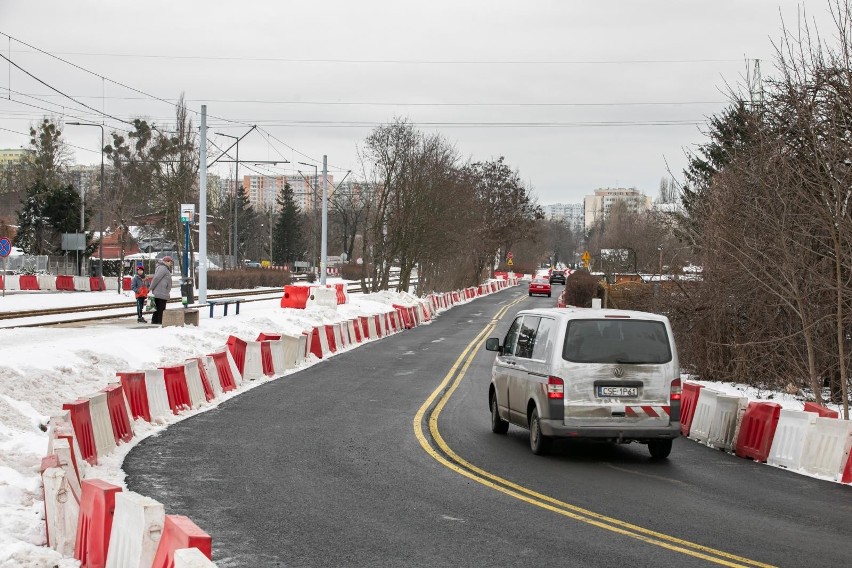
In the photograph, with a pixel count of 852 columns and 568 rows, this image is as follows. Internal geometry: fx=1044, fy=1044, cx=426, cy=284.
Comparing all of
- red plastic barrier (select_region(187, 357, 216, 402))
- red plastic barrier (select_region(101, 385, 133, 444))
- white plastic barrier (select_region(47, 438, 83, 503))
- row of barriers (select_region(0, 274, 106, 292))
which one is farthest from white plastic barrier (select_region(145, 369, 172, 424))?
row of barriers (select_region(0, 274, 106, 292))

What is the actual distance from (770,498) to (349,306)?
35.3 meters

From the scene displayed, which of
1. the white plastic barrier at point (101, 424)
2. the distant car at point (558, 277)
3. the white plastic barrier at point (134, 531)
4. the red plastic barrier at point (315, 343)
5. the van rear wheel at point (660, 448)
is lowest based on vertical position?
the distant car at point (558, 277)

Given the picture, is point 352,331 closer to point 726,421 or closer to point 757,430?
point 726,421

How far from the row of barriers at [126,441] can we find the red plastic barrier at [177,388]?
16mm

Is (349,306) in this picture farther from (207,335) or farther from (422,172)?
(207,335)

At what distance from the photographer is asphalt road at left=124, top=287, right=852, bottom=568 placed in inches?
309

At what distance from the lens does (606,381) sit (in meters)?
12.4

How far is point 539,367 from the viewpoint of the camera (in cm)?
1302

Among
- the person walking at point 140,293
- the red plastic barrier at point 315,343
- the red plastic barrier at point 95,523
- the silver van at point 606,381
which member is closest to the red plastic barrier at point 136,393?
the silver van at point 606,381

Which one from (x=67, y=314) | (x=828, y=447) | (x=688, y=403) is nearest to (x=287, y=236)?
(x=67, y=314)

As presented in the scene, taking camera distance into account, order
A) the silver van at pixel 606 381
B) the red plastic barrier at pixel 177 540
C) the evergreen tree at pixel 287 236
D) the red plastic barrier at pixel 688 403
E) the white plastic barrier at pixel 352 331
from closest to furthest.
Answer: the red plastic barrier at pixel 177 540
the silver van at pixel 606 381
the red plastic barrier at pixel 688 403
the white plastic barrier at pixel 352 331
the evergreen tree at pixel 287 236

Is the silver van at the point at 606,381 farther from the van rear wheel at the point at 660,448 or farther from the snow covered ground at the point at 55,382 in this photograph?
the snow covered ground at the point at 55,382

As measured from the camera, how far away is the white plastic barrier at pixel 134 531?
20.6ft

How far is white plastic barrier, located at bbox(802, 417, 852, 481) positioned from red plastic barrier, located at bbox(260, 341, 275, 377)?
40.2 feet
